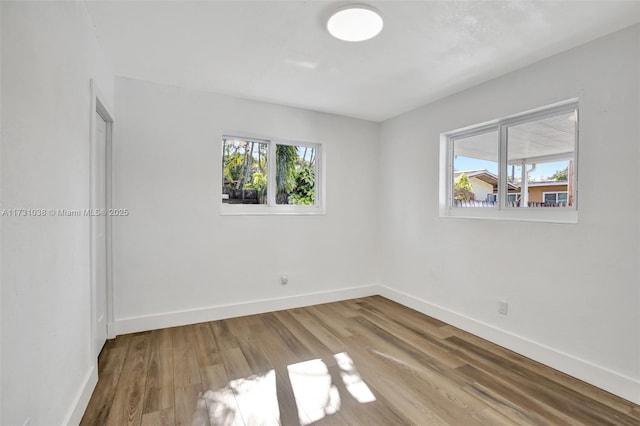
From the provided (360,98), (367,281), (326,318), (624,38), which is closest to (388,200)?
(367,281)

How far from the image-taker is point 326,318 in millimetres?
3385

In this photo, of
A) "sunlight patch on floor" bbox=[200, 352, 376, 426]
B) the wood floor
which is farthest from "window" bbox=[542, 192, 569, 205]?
"sunlight patch on floor" bbox=[200, 352, 376, 426]

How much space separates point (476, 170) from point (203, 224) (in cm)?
295

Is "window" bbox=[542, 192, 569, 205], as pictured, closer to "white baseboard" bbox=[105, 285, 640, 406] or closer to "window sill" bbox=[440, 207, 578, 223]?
"window sill" bbox=[440, 207, 578, 223]

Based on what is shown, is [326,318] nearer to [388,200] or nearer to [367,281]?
[367,281]

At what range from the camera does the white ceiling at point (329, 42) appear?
1894 millimetres

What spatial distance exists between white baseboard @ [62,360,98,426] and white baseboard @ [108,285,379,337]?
2.90 feet

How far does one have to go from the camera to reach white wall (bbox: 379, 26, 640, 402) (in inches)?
80.2

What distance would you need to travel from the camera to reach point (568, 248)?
2.33 meters

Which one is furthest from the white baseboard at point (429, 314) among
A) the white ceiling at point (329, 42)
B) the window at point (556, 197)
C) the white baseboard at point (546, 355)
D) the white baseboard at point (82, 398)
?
the white ceiling at point (329, 42)

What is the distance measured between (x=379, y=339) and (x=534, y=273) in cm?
144
